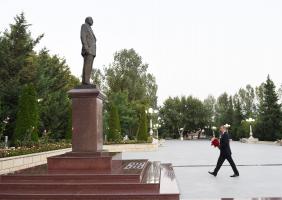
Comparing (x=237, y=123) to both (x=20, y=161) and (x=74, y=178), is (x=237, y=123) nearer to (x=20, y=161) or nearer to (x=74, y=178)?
(x=20, y=161)

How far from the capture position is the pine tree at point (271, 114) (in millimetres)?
45812

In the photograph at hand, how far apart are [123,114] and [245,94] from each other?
47.3 metres

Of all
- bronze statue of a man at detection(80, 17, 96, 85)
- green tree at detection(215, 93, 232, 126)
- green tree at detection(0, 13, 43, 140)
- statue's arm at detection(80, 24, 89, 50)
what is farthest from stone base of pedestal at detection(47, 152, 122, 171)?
green tree at detection(215, 93, 232, 126)

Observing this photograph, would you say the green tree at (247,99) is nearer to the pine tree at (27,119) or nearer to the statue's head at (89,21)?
the pine tree at (27,119)

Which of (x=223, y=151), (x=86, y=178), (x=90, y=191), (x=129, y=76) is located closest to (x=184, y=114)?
(x=129, y=76)

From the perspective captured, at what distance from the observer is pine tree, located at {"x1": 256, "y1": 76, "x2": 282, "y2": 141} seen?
1804 inches

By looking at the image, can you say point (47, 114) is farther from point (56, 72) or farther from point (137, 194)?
point (137, 194)

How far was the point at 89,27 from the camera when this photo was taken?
11.1 m

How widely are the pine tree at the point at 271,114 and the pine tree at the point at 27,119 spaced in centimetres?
3552

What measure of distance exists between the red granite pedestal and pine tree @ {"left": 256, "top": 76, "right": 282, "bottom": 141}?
39.0m

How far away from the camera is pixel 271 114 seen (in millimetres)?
46219

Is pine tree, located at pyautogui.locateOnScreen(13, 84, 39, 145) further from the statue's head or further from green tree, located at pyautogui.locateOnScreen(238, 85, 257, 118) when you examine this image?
green tree, located at pyautogui.locateOnScreen(238, 85, 257, 118)

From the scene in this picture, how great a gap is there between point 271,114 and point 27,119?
3645cm

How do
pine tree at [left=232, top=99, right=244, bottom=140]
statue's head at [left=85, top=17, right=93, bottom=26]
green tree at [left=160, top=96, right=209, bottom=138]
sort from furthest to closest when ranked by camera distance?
green tree at [left=160, top=96, right=209, bottom=138]
pine tree at [left=232, top=99, right=244, bottom=140]
statue's head at [left=85, top=17, right=93, bottom=26]
